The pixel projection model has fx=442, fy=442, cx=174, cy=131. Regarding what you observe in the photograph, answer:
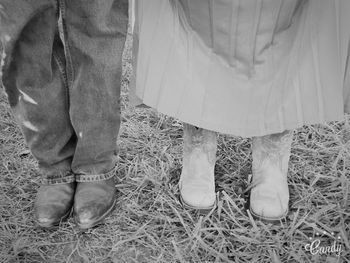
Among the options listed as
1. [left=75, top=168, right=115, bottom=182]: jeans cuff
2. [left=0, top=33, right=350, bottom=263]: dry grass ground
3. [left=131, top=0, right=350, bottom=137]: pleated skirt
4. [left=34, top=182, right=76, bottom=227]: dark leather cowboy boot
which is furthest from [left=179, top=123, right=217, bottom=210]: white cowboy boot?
[left=34, top=182, right=76, bottom=227]: dark leather cowboy boot

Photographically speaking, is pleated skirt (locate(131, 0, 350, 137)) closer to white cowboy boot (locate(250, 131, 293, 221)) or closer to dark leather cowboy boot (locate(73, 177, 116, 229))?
white cowboy boot (locate(250, 131, 293, 221))

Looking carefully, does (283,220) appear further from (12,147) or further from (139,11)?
(12,147)

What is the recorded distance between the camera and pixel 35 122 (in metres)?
1.28

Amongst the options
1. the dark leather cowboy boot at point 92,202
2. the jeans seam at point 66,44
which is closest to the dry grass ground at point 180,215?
the dark leather cowboy boot at point 92,202

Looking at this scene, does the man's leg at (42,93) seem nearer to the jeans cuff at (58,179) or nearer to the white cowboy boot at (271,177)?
the jeans cuff at (58,179)

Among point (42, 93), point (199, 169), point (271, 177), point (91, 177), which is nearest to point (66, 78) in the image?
point (42, 93)

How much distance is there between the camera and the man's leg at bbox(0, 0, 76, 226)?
1.09 metres

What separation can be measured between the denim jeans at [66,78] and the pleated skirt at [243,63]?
11 cm

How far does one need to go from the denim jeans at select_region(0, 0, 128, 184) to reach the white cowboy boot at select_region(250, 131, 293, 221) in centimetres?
46

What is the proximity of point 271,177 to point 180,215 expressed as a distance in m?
0.31

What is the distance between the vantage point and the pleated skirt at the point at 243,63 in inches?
44.9

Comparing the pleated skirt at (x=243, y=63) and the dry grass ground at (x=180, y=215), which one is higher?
the pleated skirt at (x=243, y=63)

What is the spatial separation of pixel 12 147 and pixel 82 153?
57 centimetres

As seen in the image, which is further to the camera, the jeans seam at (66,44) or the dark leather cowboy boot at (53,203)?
the dark leather cowboy boot at (53,203)
